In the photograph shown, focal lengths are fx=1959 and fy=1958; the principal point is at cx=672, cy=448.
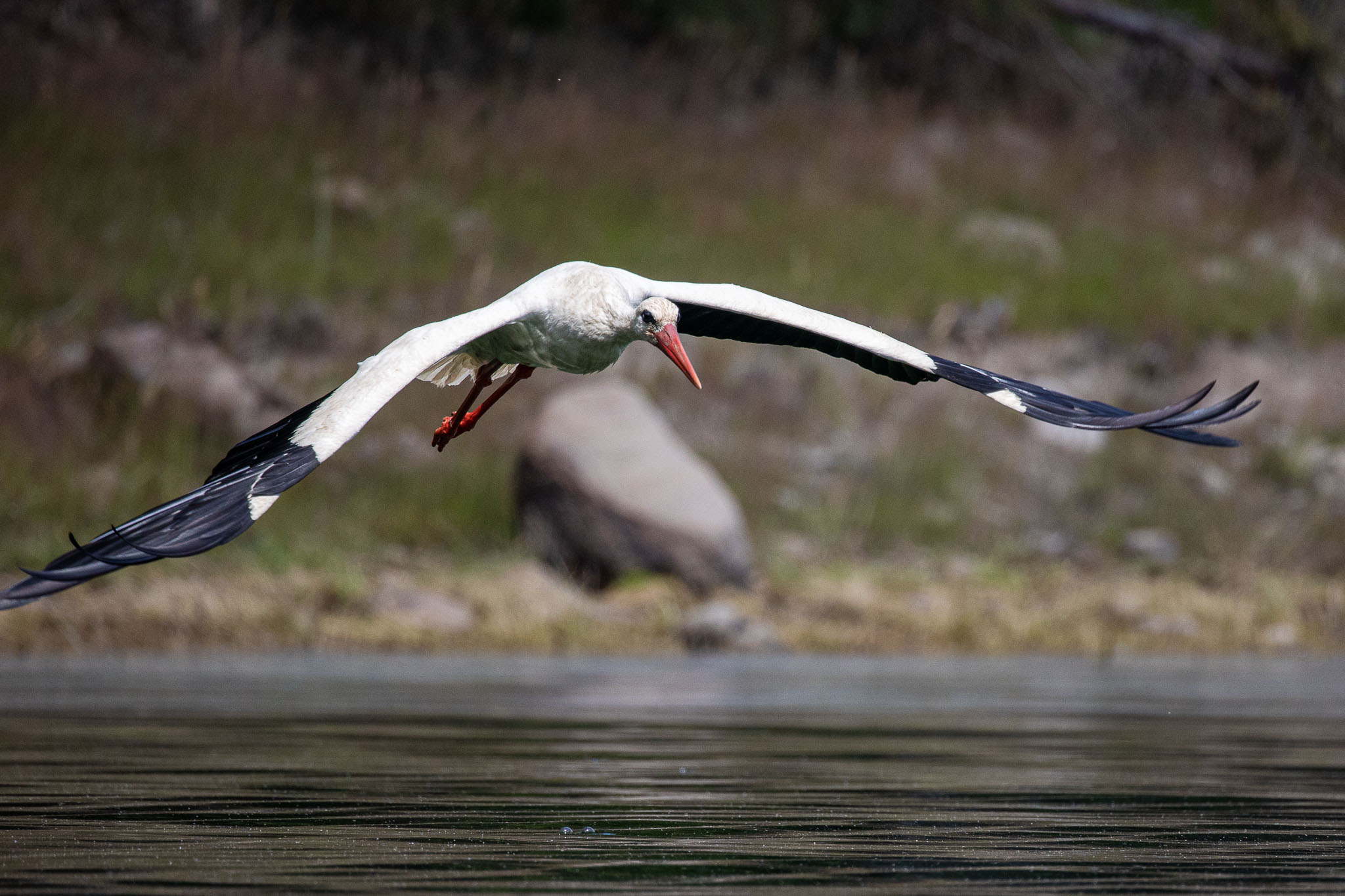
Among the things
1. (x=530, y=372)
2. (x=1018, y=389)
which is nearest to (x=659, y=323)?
(x=530, y=372)

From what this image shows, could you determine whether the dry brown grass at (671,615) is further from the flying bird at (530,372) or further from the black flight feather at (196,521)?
the black flight feather at (196,521)

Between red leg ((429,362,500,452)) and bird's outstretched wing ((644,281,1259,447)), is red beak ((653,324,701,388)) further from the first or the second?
red leg ((429,362,500,452))

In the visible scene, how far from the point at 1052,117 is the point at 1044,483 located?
6.73 m

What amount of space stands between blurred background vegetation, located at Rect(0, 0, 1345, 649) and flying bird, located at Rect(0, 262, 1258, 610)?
6.17 meters

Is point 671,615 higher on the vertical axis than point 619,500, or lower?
lower

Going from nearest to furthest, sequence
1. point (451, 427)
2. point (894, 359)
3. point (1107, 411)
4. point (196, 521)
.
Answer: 1. point (196, 521)
2. point (1107, 411)
3. point (894, 359)
4. point (451, 427)

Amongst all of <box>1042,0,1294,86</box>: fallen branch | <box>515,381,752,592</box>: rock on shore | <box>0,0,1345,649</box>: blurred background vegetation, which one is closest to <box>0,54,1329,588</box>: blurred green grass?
<box>0,0,1345,649</box>: blurred background vegetation

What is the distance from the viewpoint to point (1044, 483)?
18734mm

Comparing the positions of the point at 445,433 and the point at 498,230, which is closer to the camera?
the point at 445,433

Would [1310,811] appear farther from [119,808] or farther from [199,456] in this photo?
[199,456]

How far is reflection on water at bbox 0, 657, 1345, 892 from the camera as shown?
4.82 m

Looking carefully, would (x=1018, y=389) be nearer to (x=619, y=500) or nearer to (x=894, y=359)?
(x=894, y=359)

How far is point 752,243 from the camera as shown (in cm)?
2052

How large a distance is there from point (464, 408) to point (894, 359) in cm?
189
